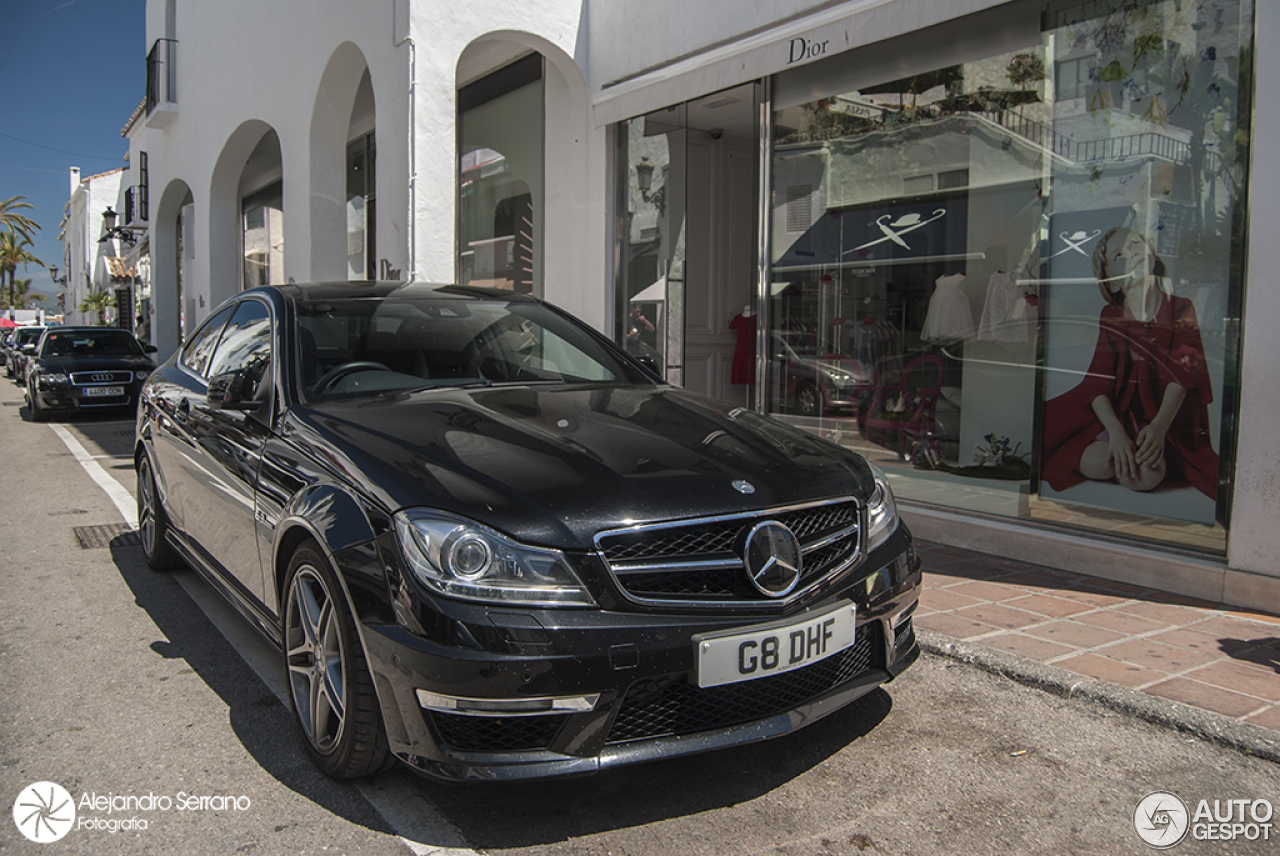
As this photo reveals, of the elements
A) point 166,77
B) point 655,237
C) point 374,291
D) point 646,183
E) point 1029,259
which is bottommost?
point 374,291

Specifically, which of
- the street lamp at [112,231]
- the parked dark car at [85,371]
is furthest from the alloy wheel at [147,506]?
the street lamp at [112,231]

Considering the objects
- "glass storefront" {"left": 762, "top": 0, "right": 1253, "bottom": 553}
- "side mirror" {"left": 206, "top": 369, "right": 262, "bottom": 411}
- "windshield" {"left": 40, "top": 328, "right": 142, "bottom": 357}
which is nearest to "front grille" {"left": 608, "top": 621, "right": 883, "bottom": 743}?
"side mirror" {"left": 206, "top": 369, "right": 262, "bottom": 411}

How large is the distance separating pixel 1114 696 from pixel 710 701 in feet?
5.81

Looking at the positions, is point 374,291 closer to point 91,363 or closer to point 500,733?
point 500,733

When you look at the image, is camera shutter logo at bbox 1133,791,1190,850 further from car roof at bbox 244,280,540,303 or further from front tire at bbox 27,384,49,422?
front tire at bbox 27,384,49,422

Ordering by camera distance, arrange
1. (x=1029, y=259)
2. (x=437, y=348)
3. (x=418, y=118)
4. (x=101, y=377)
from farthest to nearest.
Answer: (x=101, y=377), (x=418, y=118), (x=1029, y=259), (x=437, y=348)

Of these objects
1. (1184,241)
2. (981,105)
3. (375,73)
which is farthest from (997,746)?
(375,73)

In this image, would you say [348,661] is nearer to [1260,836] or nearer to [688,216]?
[1260,836]

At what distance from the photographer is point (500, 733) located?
2.31 meters

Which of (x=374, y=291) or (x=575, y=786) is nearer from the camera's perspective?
(x=575, y=786)

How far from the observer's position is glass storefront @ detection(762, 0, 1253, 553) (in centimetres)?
497

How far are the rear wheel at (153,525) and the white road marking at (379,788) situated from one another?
0.11 metres

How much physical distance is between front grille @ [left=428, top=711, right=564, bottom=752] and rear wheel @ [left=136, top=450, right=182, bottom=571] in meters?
3.27

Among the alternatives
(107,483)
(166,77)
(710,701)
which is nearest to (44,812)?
(710,701)
